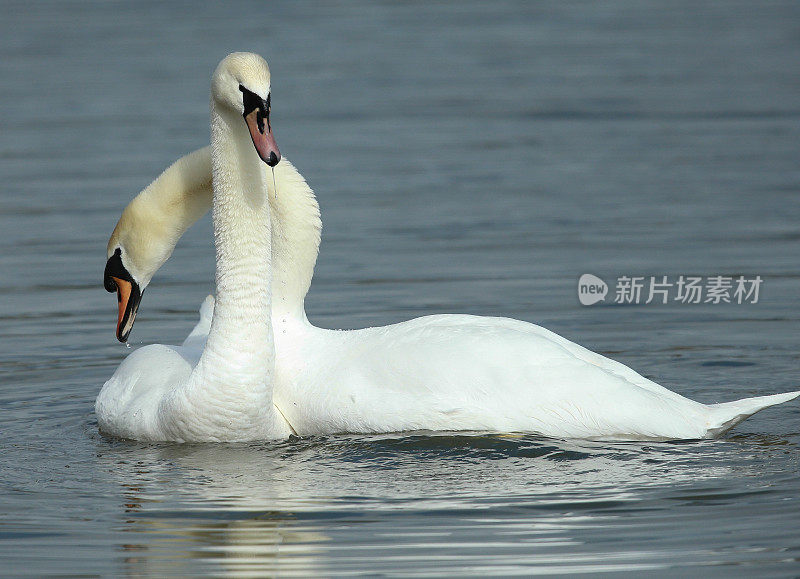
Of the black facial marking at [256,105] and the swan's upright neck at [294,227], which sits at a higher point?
the black facial marking at [256,105]

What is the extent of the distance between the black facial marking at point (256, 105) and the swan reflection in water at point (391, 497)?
5.31 ft

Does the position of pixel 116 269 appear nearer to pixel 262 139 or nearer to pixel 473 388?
pixel 262 139

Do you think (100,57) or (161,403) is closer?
(161,403)

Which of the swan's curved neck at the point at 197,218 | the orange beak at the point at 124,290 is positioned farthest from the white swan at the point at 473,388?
the orange beak at the point at 124,290

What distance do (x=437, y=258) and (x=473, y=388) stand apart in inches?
172

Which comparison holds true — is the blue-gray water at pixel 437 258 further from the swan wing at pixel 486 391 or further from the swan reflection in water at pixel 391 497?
the swan wing at pixel 486 391

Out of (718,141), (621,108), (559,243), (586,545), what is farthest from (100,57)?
(586,545)

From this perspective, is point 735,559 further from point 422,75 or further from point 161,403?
point 422,75

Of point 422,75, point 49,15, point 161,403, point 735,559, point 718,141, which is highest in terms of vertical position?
point 49,15

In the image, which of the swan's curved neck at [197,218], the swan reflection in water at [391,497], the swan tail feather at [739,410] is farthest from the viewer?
the swan's curved neck at [197,218]

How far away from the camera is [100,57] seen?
21.5 meters

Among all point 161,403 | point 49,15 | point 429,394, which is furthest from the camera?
point 49,15

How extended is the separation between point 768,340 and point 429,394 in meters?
3.01

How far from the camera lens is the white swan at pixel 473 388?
7242 mm
